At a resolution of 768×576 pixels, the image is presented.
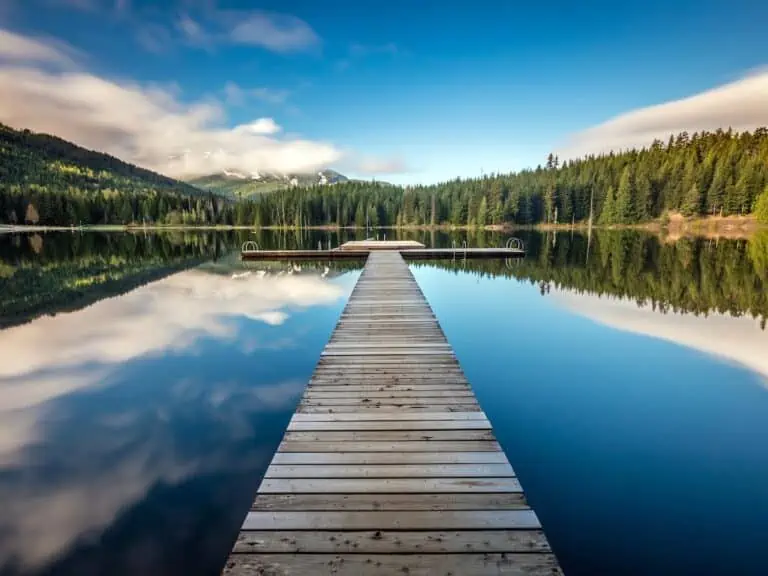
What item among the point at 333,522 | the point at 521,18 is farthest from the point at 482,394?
the point at 521,18

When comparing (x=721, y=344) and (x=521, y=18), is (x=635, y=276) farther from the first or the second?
(x=521, y=18)

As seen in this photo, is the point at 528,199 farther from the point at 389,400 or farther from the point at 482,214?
the point at 389,400

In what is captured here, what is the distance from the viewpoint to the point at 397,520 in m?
3.09

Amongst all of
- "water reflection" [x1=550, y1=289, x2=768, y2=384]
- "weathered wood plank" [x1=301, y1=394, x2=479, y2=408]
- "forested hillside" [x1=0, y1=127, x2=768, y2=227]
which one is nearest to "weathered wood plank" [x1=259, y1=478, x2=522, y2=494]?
"weathered wood plank" [x1=301, y1=394, x2=479, y2=408]

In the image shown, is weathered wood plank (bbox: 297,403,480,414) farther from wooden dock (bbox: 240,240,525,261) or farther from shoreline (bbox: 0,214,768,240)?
shoreline (bbox: 0,214,768,240)

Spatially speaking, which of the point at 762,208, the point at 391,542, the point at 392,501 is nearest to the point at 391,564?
the point at 391,542

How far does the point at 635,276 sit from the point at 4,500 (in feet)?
77.8

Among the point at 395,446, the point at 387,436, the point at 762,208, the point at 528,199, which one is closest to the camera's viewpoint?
the point at 395,446

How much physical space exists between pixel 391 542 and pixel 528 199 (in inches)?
3351

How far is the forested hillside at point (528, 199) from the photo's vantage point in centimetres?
6775

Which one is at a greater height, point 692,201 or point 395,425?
point 692,201

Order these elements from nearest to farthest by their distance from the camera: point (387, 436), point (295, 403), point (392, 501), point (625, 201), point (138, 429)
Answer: point (392, 501)
point (387, 436)
point (138, 429)
point (295, 403)
point (625, 201)

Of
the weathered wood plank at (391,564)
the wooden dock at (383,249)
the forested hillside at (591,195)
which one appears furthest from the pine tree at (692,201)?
the weathered wood plank at (391,564)

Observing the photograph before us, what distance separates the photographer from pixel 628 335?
1162cm
